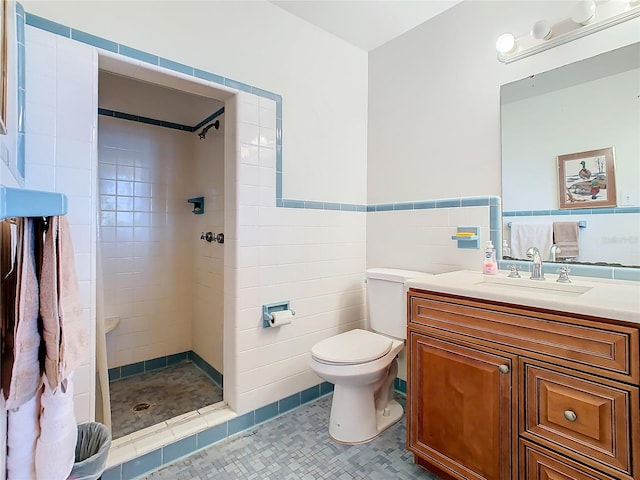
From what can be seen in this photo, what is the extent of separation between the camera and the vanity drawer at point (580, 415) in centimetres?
94

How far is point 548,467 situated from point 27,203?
1560mm

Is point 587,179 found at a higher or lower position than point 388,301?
higher

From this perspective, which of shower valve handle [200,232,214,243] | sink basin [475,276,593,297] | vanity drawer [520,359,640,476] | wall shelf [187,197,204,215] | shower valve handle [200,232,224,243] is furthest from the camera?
wall shelf [187,197,204,215]

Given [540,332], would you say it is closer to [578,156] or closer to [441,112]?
[578,156]

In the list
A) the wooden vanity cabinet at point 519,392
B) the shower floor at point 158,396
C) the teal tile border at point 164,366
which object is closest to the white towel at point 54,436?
the wooden vanity cabinet at point 519,392

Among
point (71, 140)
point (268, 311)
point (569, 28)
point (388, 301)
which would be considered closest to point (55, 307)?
point (71, 140)

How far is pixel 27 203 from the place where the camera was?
476mm

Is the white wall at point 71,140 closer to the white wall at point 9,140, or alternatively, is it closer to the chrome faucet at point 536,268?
the white wall at point 9,140

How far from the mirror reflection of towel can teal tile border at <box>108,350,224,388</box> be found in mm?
2226

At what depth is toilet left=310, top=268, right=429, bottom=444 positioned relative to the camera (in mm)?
1658

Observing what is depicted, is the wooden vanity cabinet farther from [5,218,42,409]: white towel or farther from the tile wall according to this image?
[5,218,42,409]: white towel

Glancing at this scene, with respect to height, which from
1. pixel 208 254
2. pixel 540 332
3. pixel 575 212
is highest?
pixel 575 212

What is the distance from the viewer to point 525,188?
1665 millimetres

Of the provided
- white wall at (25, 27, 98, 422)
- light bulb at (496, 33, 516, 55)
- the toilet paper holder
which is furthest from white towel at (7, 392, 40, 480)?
light bulb at (496, 33, 516, 55)
